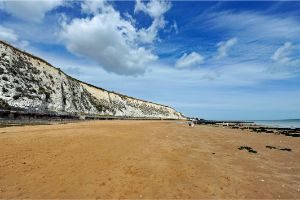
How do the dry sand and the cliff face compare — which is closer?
the dry sand

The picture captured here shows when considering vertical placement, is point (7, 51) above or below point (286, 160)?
above

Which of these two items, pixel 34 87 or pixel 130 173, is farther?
pixel 34 87

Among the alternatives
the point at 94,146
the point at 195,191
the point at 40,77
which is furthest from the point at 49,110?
the point at 195,191

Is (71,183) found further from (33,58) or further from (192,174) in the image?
(33,58)

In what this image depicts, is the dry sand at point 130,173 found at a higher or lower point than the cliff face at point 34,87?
lower

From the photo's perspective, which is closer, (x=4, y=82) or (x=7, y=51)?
(x=4, y=82)

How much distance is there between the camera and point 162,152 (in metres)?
13.3

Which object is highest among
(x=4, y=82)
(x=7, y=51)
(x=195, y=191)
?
(x=7, y=51)

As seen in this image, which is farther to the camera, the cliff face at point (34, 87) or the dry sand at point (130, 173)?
the cliff face at point (34, 87)

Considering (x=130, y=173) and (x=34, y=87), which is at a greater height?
(x=34, y=87)

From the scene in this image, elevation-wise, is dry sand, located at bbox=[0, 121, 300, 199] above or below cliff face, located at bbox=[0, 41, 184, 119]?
below

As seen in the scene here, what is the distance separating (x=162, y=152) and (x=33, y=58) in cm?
4533

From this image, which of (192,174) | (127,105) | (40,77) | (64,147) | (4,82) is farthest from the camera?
(127,105)

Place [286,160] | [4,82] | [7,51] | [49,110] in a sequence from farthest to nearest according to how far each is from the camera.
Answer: [49,110] → [7,51] → [4,82] → [286,160]
